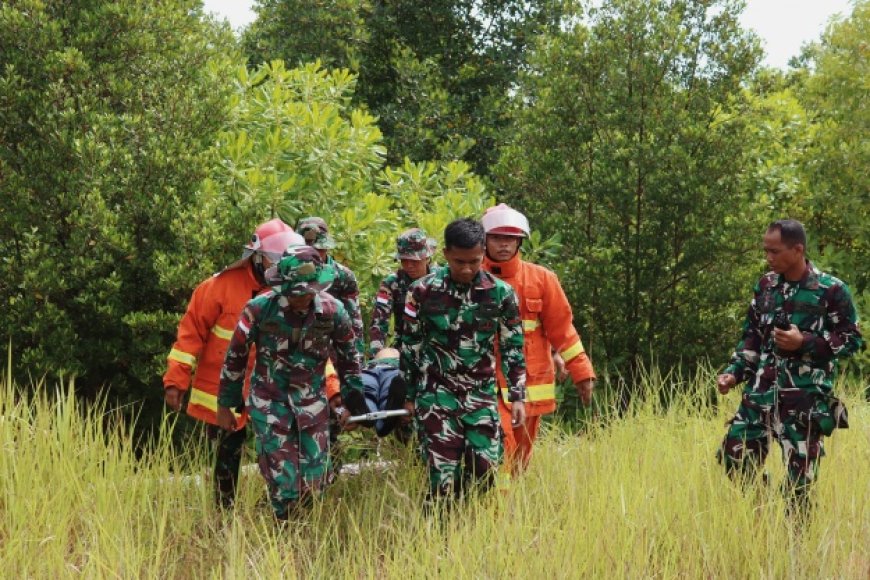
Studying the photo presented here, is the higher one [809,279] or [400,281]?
[809,279]

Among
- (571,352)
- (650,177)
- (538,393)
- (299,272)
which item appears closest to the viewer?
(299,272)

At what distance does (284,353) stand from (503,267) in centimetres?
158

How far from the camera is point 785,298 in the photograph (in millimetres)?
5207

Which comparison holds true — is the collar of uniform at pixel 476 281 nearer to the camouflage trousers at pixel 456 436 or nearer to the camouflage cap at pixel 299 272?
the camouflage trousers at pixel 456 436

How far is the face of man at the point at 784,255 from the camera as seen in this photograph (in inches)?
200

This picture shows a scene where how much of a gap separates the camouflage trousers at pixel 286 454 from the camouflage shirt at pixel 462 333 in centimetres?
70

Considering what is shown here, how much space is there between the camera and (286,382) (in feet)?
16.1

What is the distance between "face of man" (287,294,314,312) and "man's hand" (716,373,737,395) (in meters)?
2.23

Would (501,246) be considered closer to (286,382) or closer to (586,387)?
(586,387)

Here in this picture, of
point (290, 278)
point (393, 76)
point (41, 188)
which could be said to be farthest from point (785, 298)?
point (393, 76)

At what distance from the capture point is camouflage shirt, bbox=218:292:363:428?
483cm

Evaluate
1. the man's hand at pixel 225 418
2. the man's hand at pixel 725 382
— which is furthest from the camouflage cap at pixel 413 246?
the man's hand at pixel 725 382

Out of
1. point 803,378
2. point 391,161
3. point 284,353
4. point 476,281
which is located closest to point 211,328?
point 284,353

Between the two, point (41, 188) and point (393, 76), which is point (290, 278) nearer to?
point (41, 188)
